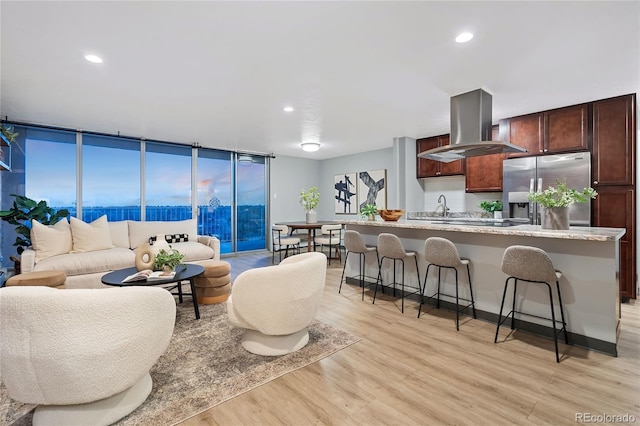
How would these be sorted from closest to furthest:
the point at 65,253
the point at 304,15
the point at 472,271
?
the point at 304,15, the point at 472,271, the point at 65,253

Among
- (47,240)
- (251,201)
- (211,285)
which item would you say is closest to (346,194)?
(251,201)

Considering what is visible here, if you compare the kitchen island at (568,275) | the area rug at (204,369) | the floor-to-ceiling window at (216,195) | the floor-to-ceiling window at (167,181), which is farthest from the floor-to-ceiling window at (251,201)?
the kitchen island at (568,275)

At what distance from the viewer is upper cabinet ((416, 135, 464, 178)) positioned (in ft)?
18.6

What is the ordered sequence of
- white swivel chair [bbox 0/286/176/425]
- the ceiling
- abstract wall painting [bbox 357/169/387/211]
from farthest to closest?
abstract wall painting [bbox 357/169/387/211], the ceiling, white swivel chair [bbox 0/286/176/425]

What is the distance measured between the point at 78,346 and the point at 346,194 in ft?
22.9

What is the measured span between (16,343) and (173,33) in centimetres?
226

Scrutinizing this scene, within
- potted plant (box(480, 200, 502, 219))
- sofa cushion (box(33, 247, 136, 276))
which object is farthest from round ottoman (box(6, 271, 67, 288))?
potted plant (box(480, 200, 502, 219))

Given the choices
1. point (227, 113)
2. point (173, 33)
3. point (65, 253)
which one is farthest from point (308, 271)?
point (65, 253)

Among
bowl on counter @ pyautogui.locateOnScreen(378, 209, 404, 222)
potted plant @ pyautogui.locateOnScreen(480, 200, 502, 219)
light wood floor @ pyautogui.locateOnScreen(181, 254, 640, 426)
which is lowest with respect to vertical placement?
light wood floor @ pyautogui.locateOnScreen(181, 254, 640, 426)

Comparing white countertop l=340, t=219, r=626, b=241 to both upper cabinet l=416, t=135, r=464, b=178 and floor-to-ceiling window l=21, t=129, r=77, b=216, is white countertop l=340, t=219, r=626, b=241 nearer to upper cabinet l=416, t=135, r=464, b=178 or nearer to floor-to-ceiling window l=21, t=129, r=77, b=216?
upper cabinet l=416, t=135, r=464, b=178

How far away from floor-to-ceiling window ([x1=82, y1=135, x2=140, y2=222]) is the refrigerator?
675 centimetres

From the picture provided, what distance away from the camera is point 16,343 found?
4.58 feet

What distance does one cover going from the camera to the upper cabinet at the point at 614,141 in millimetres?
3672

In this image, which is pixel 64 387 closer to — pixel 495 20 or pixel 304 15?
pixel 304 15
